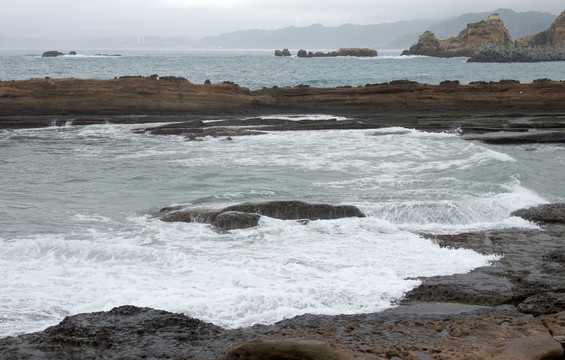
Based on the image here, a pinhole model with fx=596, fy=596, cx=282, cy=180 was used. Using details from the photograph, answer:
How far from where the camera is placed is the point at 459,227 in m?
11.0

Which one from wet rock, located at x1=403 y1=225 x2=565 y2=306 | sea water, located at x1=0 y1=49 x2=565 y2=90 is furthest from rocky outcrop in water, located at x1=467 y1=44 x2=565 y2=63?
wet rock, located at x1=403 y1=225 x2=565 y2=306

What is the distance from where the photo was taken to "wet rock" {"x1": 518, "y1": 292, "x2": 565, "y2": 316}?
675 cm

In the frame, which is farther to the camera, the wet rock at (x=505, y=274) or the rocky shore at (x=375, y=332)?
the wet rock at (x=505, y=274)

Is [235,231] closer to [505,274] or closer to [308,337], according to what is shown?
[505,274]

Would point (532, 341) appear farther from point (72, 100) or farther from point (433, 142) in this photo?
point (72, 100)

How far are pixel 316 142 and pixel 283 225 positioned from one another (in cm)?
1127

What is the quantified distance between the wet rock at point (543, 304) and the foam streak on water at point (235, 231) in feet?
4.61

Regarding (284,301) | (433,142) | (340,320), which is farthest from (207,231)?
(433,142)

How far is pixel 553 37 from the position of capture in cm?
11750

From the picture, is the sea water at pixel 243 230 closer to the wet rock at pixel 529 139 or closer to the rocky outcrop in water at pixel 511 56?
the wet rock at pixel 529 139

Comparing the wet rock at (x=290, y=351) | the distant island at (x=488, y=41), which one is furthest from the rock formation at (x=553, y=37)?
the wet rock at (x=290, y=351)

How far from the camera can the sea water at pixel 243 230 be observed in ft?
24.1

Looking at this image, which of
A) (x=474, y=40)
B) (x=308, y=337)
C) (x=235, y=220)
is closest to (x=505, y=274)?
(x=308, y=337)

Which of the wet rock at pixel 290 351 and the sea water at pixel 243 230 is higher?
the wet rock at pixel 290 351
